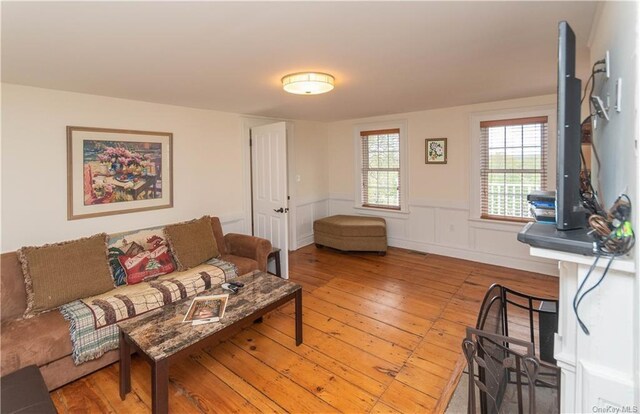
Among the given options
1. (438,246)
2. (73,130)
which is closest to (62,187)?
(73,130)

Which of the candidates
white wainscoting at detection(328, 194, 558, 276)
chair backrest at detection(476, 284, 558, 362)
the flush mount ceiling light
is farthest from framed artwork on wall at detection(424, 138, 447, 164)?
chair backrest at detection(476, 284, 558, 362)

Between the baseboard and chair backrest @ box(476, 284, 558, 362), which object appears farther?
the baseboard

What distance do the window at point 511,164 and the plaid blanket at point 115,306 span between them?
3.58 m

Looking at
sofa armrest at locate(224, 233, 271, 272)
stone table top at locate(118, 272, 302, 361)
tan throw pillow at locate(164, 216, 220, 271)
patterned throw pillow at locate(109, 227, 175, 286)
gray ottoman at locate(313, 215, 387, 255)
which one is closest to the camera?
stone table top at locate(118, 272, 302, 361)

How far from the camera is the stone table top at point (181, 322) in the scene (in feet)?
5.74

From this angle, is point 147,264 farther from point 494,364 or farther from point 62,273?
point 494,364

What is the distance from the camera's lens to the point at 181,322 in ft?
6.55

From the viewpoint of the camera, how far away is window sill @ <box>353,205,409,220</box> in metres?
4.99

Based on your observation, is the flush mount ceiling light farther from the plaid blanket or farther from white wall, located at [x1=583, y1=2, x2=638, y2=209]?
the plaid blanket

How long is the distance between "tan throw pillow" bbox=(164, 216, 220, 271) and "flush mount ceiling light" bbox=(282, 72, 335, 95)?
179 centimetres

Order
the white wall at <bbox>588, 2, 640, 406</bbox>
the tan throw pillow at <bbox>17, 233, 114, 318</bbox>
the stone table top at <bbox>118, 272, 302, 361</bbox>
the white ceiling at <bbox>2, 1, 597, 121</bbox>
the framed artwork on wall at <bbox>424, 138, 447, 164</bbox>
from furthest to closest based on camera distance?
the framed artwork on wall at <bbox>424, 138, 447, 164</bbox> < the tan throw pillow at <bbox>17, 233, 114, 318</bbox> < the stone table top at <bbox>118, 272, 302, 361</bbox> < the white ceiling at <bbox>2, 1, 597, 121</bbox> < the white wall at <bbox>588, 2, 640, 406</bbox>

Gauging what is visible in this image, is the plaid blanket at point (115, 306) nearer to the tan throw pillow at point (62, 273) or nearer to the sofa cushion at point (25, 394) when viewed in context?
the tan throw pillow at point (62, 273)

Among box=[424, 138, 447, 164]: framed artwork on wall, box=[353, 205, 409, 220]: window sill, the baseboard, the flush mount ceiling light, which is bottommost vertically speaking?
the baseboard

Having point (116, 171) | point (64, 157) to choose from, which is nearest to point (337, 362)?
point (116, 171)
